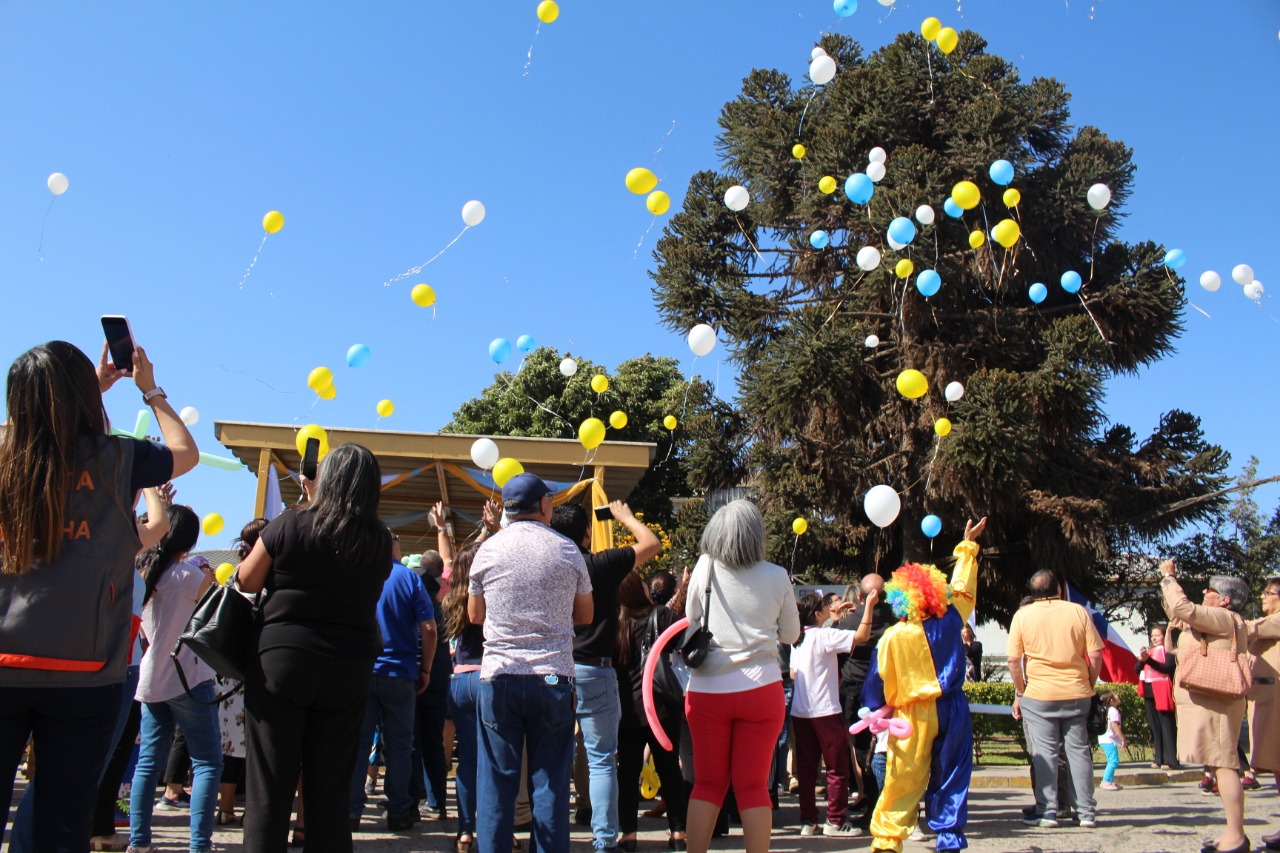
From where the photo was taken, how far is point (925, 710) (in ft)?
17.0

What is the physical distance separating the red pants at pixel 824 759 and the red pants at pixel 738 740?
2085 millimetres

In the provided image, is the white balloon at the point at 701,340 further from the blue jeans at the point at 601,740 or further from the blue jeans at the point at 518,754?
the blue jeans at the point at 518,754

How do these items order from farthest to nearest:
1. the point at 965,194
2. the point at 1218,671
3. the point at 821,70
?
the point at 821,70 < the point at 965,194 < the point at 1218,671

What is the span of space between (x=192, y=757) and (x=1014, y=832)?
461 centimetres

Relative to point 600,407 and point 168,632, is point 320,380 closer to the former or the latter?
point 168,632

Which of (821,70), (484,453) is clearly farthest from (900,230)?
(484,453)

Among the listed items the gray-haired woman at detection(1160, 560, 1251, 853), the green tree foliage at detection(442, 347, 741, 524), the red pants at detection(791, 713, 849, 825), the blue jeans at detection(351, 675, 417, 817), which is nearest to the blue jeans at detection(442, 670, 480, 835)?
the blue jeans at detection(351, 675, 417, 817)

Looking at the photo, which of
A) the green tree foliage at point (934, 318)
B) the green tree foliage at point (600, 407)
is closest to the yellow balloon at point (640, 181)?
the green tree foliage at point (934, 318)

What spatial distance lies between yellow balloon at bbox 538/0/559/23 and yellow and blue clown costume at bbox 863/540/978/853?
4.72 m

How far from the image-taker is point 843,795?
6211 mm

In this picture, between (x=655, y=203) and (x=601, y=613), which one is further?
(x=655, y=203)

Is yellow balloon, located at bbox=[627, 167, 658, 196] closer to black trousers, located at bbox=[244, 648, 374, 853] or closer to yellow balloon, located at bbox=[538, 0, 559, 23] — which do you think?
yellow balloon, located at bbox=[538, 0, 559, 23]

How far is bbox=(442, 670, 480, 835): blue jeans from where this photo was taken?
5027 millimetres

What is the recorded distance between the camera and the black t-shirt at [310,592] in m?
3.10
